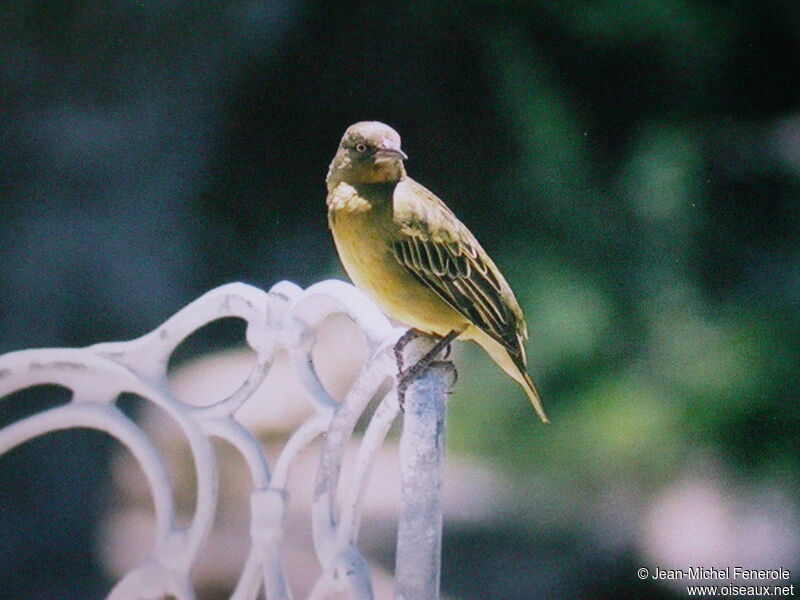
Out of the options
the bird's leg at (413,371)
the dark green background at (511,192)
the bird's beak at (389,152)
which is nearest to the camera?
the bird's leg at (413,371)

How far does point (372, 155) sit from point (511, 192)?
507 mm

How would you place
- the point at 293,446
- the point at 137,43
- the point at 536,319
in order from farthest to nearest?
the point at 536,319
the point at 137,43
the point at 293,446

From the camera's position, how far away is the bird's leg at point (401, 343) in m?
0.92

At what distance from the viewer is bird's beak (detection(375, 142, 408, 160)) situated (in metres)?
1.14

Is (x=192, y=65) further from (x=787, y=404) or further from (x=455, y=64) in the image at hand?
(x=787, y=404)

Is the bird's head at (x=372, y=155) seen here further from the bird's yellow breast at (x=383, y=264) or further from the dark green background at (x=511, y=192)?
the dark green background at (x=511, y=192)

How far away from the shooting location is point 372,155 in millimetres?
1159

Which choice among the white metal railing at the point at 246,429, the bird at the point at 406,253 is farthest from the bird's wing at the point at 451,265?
the white metal railing at the point at 246,429

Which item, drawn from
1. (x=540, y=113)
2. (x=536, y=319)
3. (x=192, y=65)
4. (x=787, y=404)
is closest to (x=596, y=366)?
(x=536, y=319)

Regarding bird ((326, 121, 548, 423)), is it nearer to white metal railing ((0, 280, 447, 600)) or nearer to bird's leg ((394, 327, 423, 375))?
bird's leg ((394, 327, 423, 375))

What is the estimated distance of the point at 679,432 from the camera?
1.53 m

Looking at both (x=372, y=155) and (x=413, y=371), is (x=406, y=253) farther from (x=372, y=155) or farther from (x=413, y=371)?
(x=413, y=371)

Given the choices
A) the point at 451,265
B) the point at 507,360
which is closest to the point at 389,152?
the point at 451,265

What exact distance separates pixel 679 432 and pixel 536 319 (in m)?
0.24
